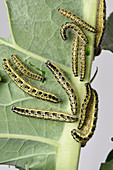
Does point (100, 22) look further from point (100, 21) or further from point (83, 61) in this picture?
point (83, 61)

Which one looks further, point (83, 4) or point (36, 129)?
point (36, 129)

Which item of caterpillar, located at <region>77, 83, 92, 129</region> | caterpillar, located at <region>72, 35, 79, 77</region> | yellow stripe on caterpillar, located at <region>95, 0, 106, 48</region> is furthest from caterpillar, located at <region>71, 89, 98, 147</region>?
yellow stripe on caterpillar, located at <region>95, 0, 106, 48</region>

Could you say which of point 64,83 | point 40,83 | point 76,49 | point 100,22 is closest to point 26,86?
point 40,83

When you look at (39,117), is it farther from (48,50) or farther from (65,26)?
(65,26)

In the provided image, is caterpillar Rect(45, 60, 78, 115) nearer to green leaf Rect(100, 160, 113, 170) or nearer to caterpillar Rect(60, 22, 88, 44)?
caterpillar Rect(60, 22, 88, 44)

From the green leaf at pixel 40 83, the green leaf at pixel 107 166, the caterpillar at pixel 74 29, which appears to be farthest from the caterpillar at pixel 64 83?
the green leaf at pixel 107 166

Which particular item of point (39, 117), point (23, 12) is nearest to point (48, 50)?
point (23, 12)
